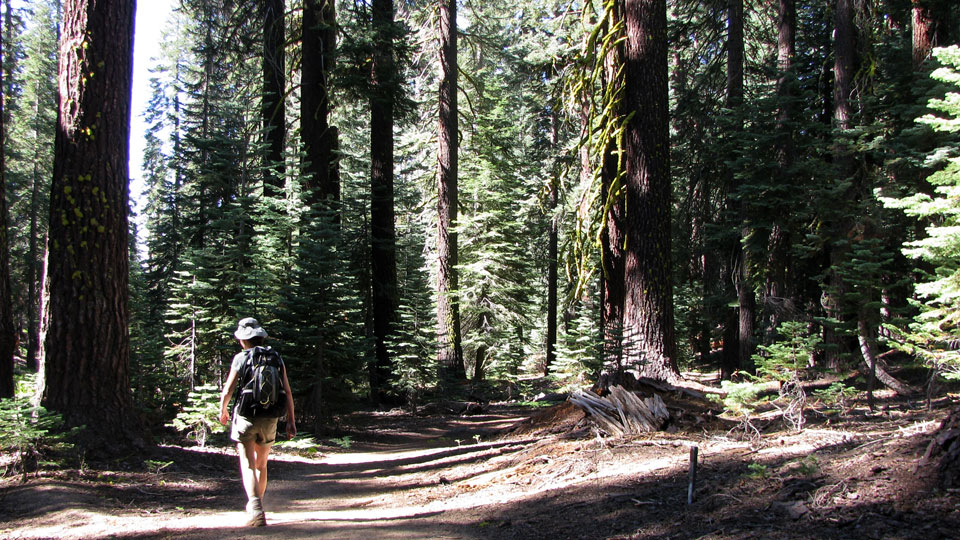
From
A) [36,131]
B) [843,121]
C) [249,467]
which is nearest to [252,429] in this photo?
[249,467]

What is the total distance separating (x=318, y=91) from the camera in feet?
47.3

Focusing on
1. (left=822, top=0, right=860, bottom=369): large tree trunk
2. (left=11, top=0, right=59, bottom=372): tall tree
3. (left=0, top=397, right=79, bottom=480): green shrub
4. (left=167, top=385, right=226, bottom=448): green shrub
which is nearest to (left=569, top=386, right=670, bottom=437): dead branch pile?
(left=167, top=385, right=226, bottom=448): green shrub

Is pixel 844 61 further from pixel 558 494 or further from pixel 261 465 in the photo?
pixel 261 465

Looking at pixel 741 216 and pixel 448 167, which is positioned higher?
pixel 448 167

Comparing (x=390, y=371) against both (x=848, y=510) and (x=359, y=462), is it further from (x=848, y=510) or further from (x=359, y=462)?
(x=848, y=510)

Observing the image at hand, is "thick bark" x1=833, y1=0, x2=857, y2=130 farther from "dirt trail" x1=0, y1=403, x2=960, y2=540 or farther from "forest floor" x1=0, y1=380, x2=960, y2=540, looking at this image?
"dirt trail" x1=0, y1=403, x2=960, y2=540

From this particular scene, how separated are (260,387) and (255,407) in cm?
18

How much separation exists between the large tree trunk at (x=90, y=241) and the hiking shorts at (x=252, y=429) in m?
2.48

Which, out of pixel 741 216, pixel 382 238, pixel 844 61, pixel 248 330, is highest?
pixel 844 61

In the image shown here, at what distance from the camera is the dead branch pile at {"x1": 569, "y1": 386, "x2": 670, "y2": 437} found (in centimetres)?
691

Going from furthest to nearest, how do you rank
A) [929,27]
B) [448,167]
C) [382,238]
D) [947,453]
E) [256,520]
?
[448,167], [382,238], [929,27], [256,520], [947,453]

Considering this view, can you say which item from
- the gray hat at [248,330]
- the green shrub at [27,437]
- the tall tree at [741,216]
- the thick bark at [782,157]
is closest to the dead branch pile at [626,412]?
the gray hat at [248,330]

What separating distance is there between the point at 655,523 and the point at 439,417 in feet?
34.3

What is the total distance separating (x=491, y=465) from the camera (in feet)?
23.5
